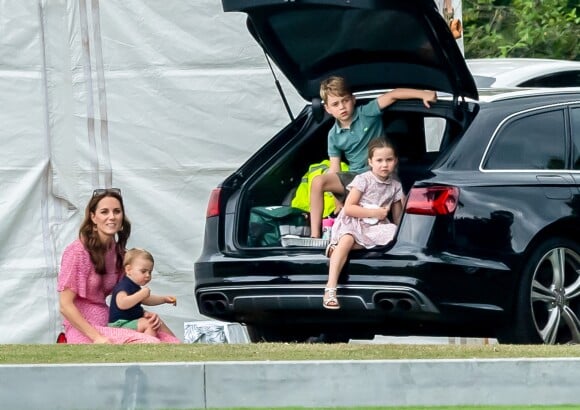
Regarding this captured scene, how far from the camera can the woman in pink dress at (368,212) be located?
9469 mm

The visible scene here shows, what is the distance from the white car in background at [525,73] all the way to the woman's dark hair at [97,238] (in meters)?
3.34

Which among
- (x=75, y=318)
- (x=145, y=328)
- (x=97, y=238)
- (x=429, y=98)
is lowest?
(x=145, y=328)

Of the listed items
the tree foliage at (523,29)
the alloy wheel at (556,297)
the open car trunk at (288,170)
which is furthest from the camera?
the tree foliage at (523,29)

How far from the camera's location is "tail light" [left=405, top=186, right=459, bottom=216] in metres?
9.30

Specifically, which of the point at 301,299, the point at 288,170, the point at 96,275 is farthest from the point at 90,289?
the point at 301,299

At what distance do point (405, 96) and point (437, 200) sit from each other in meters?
0.93

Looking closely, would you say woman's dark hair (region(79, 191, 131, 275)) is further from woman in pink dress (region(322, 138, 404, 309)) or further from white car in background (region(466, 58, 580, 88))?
white car in background (region(466, 58, 580, 88))

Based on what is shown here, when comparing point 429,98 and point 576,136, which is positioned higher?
point 429,98

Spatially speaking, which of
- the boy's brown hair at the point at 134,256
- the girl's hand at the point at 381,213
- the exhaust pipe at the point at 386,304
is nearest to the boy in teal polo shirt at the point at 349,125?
the girl's hand at the point at 381,213

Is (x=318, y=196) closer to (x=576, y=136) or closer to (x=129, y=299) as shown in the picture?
(x=129, y=299)

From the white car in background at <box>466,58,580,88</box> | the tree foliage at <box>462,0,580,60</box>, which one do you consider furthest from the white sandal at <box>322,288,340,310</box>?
the tree foliage at <box>462,0,580,60</box>

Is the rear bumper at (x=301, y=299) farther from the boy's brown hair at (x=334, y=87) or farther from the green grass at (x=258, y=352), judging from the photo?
the boy's brown hair at (x=334, y=87)

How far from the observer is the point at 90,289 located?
1039 centimetres

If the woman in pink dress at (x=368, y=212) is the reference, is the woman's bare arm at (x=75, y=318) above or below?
below
